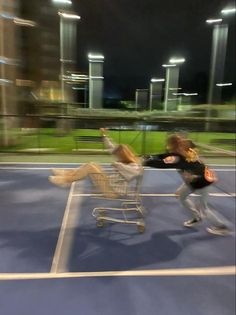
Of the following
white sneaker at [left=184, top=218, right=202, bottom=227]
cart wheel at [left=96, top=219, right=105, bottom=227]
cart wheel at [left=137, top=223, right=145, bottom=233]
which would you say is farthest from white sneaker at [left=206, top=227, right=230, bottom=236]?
cart wheel at [left=96, top=219, right=105, bottom=227]

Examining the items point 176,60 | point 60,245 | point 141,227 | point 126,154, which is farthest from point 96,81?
point 141,227

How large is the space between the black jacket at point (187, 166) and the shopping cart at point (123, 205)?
0.97ft

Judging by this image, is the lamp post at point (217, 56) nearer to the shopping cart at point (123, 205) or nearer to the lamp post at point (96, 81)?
the lamp post at point (96, 81)

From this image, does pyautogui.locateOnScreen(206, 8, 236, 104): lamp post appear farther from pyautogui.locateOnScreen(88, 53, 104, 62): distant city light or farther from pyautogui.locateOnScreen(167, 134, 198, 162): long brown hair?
pyautogui.locateOnScreen(88, 53, 104, 62): distant city light

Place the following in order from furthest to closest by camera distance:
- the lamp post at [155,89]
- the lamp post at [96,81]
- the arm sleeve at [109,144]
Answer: the arm sleeve at [109,144]
the lamp post at [155,89]
the lamp post at [96,81]

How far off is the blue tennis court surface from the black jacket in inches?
15.2

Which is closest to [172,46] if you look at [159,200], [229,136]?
[229,136]

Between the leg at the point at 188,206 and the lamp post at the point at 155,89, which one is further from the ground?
the lamp post at the point at 155,89

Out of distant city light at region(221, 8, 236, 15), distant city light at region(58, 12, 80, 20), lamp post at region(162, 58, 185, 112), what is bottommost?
lamp post at region(162, 58, 185, 112)

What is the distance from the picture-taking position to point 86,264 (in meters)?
1.63

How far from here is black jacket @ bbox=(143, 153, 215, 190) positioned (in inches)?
60.3

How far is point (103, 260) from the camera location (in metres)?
1.68

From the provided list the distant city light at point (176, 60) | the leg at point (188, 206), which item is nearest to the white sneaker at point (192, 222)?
the leg at point (188, 206)

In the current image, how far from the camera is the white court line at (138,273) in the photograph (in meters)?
1.46
